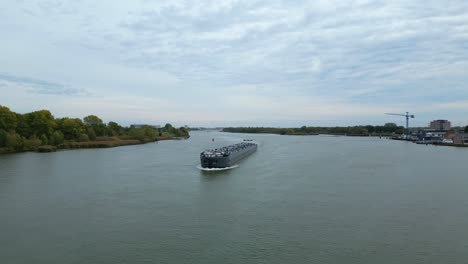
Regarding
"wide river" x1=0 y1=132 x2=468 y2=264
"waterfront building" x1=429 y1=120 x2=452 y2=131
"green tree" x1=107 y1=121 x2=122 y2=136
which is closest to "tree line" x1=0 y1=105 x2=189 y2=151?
"green tree" x1=107 y1=121 x2=122 y2=136

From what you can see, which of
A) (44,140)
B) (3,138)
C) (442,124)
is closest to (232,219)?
(3,138)

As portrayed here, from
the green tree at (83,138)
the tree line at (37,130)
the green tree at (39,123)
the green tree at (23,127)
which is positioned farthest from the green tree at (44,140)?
the green tree at (83,138)

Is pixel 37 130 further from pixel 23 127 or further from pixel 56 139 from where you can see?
pixel 56 139

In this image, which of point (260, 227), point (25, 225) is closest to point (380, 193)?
point (260, 227)

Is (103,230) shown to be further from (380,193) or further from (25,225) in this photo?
(380,193)

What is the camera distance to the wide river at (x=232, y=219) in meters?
8.20

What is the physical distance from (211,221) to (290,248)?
3.08 meters

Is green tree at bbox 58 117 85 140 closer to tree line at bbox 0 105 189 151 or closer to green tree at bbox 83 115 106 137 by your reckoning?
tree line at bbox 0 105 189 151

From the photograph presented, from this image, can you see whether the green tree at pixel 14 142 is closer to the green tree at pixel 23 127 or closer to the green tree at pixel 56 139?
the green tree at pixel 23 127

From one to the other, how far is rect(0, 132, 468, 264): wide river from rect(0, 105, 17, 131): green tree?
809 inches

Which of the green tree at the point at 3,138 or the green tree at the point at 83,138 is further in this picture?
the green tree at the point at 83,138

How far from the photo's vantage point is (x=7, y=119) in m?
36.9

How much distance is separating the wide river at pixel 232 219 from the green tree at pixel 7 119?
20.5 metres

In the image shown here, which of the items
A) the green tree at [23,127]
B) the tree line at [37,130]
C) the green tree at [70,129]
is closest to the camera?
the tree line at [37,130]
